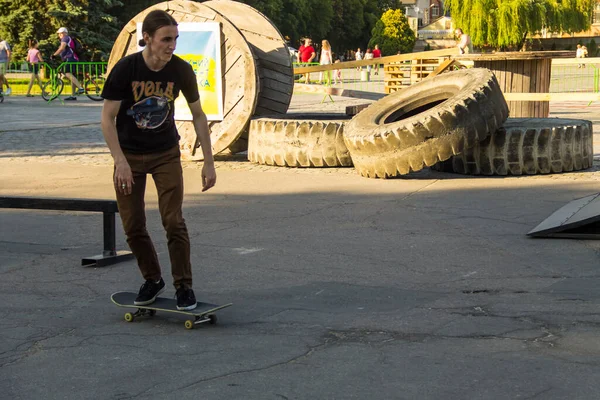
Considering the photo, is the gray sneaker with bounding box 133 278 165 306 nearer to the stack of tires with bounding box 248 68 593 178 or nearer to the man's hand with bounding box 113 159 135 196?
the man's hand with bounding box 113 159 135 196

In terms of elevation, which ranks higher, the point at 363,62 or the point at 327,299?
the point at 363,62

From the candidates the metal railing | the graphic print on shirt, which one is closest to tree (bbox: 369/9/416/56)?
the metal railing

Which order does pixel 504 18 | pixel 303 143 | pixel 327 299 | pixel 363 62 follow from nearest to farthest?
pixel 327 299 < pixel 303 143 < pixel 363 62 < pixel 504 18

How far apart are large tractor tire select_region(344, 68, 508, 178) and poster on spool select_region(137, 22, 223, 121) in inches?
87.6

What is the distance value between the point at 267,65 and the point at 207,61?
2.68ft

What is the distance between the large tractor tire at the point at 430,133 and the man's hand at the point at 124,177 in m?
5.58

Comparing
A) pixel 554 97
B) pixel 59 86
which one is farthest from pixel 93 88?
pixel 554 97

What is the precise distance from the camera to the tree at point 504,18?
58000 millimetres

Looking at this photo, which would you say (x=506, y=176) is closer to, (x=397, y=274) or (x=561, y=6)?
(x=397, y=274)

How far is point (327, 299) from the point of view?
19.8 ft

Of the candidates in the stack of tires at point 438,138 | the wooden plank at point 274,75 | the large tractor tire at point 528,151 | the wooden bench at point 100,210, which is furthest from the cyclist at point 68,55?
the wooden bench at point 100,210

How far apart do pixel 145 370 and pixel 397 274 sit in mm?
2529

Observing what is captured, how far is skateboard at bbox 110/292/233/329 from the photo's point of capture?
17.6 feet

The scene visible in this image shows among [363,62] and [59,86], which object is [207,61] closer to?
[363,62]
